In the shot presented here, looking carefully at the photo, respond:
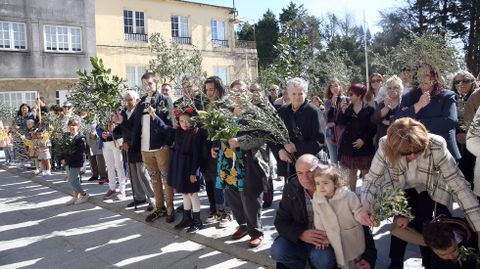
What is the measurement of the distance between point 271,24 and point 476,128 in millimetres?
37636

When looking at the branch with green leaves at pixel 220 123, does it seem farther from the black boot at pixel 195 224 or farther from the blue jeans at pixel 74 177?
the blue jeans at pixel 74 177

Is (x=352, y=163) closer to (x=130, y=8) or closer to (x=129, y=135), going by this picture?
(x=129, y=135)

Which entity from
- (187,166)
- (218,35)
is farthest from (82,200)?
(218,35)

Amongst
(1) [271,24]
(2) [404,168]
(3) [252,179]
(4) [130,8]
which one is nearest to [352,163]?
(3) [252,179]

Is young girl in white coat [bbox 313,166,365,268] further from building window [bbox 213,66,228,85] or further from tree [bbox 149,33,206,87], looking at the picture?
building window [bbox 213,66,228,85]

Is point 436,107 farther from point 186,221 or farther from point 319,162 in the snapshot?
point 186,221

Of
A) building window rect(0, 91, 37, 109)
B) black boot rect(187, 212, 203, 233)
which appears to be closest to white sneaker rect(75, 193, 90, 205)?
black boot rect(187, 212, 203, 233)

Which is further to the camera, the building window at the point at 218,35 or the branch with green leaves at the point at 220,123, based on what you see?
the building window at the point at 218,35

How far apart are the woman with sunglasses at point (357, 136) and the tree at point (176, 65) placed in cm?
204

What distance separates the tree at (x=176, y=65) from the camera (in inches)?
232

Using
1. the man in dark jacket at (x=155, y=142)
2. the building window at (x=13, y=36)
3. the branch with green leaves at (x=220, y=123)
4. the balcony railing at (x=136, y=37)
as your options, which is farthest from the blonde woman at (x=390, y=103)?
the balcony railing at (x=136, y=37)

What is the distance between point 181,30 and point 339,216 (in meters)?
23.7

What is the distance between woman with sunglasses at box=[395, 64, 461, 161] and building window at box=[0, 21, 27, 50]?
19.9m

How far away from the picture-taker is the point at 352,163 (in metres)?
5.70
